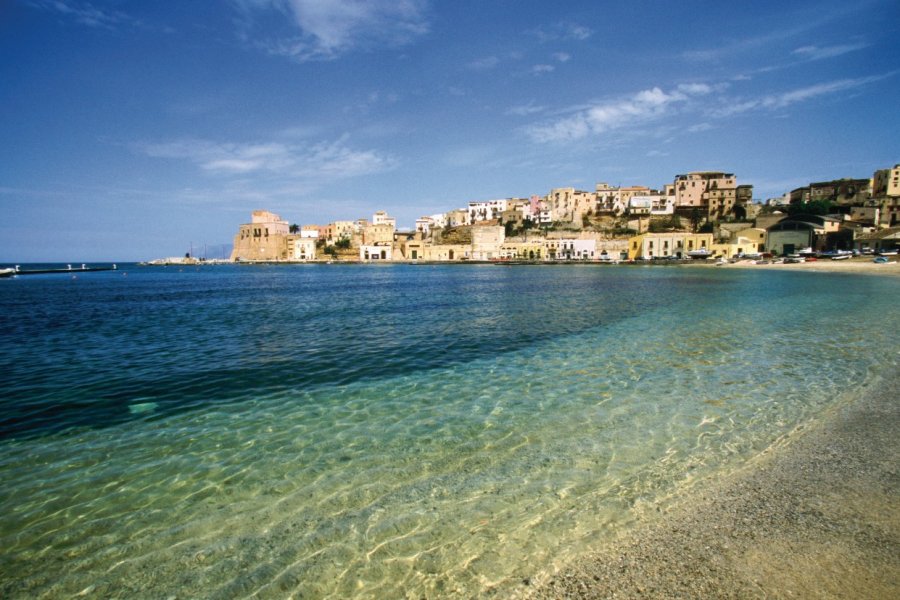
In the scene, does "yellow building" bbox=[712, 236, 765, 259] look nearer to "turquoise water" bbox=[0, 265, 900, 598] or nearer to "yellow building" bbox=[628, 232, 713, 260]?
"yellow building" bbox=[628, 232, 713, 260]

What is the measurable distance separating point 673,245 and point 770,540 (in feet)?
294

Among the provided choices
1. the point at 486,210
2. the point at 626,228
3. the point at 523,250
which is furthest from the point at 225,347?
the point at 486,210

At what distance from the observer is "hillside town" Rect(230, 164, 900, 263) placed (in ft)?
231

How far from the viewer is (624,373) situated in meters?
8.90

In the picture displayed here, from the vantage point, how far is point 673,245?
270ft

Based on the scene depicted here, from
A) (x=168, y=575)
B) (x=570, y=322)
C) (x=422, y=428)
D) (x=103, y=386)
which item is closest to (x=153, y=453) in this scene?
(x=168, y=575)

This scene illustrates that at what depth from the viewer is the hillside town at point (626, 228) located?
2771 inches

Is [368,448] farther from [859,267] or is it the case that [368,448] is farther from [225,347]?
[859,267]

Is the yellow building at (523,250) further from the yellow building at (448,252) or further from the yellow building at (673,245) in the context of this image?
the yellow building at (673,245)

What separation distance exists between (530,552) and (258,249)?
151059 mm

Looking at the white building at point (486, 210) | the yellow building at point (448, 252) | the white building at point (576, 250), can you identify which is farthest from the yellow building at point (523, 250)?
the white building at point (486, 210)

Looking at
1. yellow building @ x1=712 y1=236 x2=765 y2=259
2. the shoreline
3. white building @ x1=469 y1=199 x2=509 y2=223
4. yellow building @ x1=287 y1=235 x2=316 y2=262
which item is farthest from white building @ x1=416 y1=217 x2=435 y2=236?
the shoreline

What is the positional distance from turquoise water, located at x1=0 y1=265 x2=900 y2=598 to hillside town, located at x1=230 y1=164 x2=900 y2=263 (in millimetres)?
70036

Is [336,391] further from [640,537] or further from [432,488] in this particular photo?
[640,537]
